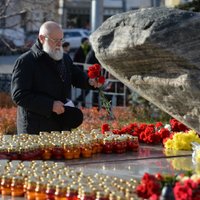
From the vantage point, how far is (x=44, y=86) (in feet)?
28.0

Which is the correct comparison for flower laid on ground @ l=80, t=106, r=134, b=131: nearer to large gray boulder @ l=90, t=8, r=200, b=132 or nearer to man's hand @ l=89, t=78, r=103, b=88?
man's hand @ l=89, t=78, r=103, b=88

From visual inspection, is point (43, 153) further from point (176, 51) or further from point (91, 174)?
point (176, 51)

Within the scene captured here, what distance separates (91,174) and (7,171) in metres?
0.68

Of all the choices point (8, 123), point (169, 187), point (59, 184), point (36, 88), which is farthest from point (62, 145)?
point (8, 123)

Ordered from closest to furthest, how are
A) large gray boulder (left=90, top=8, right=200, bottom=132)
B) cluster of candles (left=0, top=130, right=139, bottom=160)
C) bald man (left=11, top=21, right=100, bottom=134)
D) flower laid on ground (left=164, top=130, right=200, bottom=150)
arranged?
large gray boulder (left=90, top=8, right=200, bottom=132) < cluster of candles (left=0, top=130, right=139, bottom=160) < flower laid on ground (left=164, top=130, right=200, bottom=150) < bald man (left=11, top=21, right=100, bottom=134)

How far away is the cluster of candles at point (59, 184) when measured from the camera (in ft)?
18.2

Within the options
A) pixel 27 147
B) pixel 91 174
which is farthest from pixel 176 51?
pixel 27 147

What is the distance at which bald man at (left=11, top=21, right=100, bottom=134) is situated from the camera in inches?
326

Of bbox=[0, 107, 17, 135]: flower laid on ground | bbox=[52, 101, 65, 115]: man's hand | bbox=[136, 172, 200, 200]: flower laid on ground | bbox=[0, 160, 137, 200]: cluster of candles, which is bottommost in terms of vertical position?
bbox=[0, 107, 17, 135]: flower laid on ground

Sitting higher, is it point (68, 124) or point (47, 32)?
point (47, 32)

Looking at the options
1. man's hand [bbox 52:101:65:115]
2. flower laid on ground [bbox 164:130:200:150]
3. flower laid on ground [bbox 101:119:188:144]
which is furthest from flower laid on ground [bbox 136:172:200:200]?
flower laid on ground [bbox 101:119:188:144]

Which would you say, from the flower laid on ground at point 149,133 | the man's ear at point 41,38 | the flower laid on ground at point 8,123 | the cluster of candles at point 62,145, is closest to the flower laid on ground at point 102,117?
the flower laid on ground at point 8,123

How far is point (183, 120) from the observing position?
6.30 meters

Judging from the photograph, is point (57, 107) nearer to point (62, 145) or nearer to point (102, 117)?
point (62, 145)
